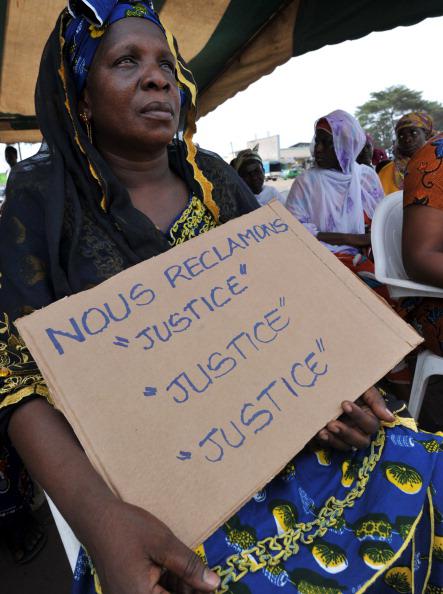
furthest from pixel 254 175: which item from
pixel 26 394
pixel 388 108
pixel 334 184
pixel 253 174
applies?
pixel 388 108

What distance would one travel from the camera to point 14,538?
1.51 metres

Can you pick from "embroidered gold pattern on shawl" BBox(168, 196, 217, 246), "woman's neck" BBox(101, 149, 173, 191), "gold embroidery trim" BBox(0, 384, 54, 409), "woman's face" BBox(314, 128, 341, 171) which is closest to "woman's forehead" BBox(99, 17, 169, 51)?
"woman's neck" BBox(101, 149, 173, 191)

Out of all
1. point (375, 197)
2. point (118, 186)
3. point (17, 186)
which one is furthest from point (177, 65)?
point (375, 197)

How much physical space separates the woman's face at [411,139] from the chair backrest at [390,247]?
7.01 feet

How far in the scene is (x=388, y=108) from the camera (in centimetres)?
4441

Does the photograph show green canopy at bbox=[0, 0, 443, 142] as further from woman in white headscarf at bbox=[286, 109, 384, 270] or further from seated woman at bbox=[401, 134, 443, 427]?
seated woman at bbox=[401, 134, 443, 427]

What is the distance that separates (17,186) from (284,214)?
58 cm

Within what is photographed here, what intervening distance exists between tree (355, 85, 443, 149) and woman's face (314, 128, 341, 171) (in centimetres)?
4459

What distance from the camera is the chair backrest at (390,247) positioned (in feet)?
5.11

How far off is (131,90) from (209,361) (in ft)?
2.11

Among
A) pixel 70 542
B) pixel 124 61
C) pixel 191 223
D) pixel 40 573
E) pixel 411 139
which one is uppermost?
pixel 411 139

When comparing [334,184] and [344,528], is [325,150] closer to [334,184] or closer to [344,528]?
[334,184]

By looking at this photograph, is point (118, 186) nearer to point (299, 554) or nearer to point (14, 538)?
point (299, 554)

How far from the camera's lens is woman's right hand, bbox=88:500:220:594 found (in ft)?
1.65
